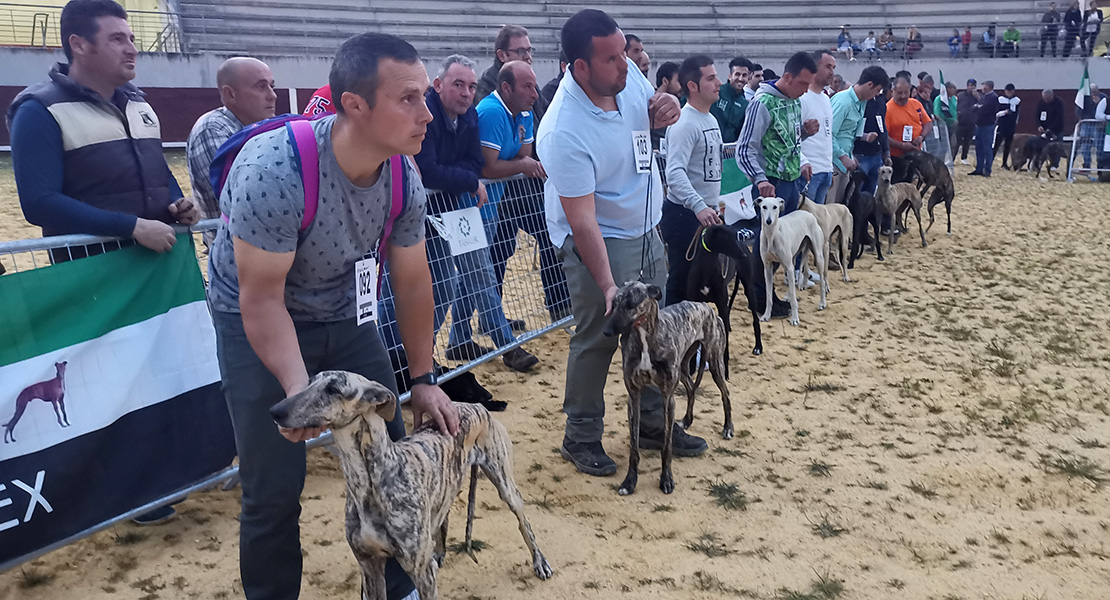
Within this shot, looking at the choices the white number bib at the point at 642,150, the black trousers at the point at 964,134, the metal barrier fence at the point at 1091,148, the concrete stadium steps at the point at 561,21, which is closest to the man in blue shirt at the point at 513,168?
the white number bib at the point at 642,150

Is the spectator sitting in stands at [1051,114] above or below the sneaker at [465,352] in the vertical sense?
above

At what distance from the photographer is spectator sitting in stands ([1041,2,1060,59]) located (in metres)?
24.5

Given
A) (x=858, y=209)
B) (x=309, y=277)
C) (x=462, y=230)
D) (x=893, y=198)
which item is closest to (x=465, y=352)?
(x=462, y=230)

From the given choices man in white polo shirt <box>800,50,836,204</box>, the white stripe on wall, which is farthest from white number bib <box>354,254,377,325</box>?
man in white polo shirt <box>800,50,836,204</box>

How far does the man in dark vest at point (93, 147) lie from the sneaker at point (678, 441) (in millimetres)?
2444

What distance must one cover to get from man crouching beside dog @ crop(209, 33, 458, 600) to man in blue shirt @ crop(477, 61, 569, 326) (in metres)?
2.71

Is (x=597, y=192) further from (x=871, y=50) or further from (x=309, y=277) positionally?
(x=871, y=50)

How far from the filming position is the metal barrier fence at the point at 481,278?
336 cm

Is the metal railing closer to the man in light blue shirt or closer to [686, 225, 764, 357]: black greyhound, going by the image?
the man in light blue shirt

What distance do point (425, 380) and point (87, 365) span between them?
1.47 meters

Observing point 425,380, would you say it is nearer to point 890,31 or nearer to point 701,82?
point 701,82

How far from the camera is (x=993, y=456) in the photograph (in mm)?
4125

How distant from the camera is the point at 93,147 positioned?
3230 mm

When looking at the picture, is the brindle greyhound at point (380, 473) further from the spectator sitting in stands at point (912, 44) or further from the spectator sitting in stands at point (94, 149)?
the spectator sitting in stands at point (912, 44)
